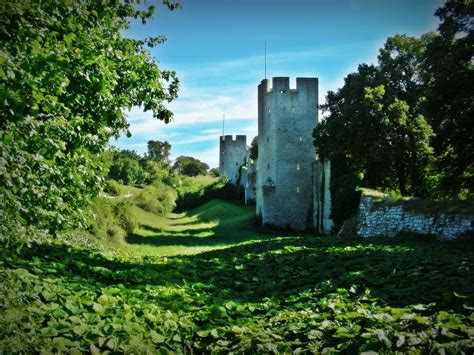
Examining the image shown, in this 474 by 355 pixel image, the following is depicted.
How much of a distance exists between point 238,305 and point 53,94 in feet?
15.5

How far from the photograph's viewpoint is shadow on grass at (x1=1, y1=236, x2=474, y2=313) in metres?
6.83

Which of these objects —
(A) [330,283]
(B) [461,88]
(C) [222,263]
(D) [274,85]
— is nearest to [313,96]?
(D) [274,85]

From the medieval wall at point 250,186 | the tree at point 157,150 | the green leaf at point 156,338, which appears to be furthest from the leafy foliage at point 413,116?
the tree at point 157,150

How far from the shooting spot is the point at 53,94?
5781mm

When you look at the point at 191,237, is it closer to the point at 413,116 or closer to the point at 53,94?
the point at 413,116

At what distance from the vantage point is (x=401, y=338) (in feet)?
14.5

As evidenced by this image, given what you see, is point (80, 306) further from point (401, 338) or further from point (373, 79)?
point (373, 79)

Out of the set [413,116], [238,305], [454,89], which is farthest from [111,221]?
[413,116]

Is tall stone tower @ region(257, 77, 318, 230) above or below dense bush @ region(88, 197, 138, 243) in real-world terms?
above

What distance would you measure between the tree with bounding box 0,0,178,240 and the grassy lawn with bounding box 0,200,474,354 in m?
1.02

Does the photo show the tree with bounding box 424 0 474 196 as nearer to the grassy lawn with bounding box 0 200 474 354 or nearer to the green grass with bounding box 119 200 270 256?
the grassy lawn with bounding box 0 200 474 354

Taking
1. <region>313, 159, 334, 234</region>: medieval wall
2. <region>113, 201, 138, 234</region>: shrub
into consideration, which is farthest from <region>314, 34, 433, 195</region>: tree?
<region>113, 201, 138, 234</region>: shrub

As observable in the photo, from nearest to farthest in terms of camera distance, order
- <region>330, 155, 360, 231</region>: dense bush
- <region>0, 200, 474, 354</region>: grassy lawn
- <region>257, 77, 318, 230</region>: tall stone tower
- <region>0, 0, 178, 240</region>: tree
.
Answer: <region>0, 0, 178, 240</region>: tree < <region>0, 200, 474, 354</region>: grassy lawn < <region>330, 155, 360, 231</region>: dense bush < <region>257, 77, 318, 230</region>: tall stone tower

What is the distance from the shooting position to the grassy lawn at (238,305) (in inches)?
178
